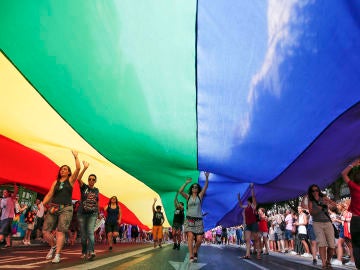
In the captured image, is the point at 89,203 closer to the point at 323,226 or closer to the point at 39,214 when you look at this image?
the point at 323,226

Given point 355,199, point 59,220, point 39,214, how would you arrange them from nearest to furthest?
point 355,199, point 59,220, point 39,214

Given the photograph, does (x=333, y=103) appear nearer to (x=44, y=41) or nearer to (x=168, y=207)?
(x=44, y=41)

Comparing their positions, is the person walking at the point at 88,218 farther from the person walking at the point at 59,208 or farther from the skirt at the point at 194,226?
the skirt at the point at 194,226

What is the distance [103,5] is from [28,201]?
61.2 feet

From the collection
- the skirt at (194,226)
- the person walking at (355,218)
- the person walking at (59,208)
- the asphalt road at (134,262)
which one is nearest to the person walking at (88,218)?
the asphalt road at (134,262)

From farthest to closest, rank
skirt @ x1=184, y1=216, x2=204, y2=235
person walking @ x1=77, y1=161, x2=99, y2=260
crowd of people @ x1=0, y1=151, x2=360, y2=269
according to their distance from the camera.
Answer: skirt @ x1=184, y1=216, x2=204, y2=235 < person walking @ x1=77, y1=161, x2=99, y2=260 < crowd of people @ x1=0, y1=151, x2=360, y2=269

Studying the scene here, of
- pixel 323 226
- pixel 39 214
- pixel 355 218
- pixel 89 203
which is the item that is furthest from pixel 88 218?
pixel 39 214

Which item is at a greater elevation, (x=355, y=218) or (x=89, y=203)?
(x=89, y=203)

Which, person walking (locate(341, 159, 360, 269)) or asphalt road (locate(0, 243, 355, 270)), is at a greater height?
person walking (locate(341, 159, 360, 269))

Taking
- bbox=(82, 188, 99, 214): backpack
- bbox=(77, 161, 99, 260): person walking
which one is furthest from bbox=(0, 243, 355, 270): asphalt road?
bbox=(82, 188, 99, 214): backpack

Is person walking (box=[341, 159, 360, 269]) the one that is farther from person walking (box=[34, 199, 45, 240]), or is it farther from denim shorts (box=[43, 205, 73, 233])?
person walking (box=[34, 199, 45, 240])

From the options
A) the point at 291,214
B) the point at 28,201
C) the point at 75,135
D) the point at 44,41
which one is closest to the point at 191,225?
the point at 75,135

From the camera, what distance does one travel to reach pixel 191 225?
23.7 ft

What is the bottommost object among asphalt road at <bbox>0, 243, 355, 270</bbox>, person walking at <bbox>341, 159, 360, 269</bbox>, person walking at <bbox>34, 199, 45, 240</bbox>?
asphalt road at <bbox>0, 243, 355, 270</bbox>
